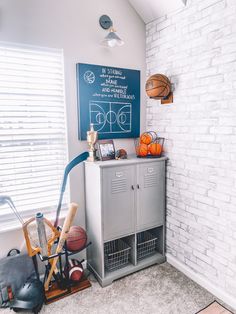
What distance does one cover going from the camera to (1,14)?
6.28 ft

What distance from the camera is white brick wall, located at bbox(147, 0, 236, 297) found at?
1.89m

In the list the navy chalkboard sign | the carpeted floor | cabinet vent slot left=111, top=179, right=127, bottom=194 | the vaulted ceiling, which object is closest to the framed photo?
the navy chalkboard sign

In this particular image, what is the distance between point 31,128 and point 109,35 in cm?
113

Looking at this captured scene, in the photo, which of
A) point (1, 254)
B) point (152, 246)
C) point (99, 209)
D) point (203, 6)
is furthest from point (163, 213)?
point (203, 6)

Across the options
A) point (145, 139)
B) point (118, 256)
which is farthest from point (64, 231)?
point (145, 139)

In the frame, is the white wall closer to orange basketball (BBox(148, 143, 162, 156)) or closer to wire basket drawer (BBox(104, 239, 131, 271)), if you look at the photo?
orange basketball (BBox(148, 143, 162, 156))

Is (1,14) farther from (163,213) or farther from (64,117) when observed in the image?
(163,213)

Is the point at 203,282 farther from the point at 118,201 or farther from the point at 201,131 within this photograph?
the point at 201,131

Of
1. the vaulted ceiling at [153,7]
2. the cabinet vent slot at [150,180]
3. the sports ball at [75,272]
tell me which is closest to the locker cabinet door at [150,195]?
the cabinet vent slot at [150,180]

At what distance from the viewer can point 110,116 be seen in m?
2.50

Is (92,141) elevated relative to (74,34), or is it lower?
lower

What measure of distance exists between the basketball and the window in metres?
0.85

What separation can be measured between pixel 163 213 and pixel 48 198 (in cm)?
121

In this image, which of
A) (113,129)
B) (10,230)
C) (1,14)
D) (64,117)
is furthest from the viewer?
(113,129)
